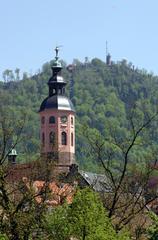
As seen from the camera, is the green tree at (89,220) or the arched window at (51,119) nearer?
the green tree at (89,220)

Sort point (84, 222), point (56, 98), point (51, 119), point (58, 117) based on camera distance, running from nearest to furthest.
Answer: point (84, 222)
point (56, 98)
point (58, 117)
point (51, 119)

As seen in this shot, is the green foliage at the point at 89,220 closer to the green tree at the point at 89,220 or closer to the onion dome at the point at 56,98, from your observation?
the green tree at the point at 89,220

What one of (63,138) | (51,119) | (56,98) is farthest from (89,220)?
(51,119)

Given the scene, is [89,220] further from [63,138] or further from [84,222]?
[63,138]

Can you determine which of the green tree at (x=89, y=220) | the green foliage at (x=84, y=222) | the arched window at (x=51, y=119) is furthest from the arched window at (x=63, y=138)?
the green tree at (x=89, y=220)

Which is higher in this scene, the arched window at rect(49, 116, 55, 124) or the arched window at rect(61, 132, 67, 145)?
the arched window at rect(49, 116, 55, 124)

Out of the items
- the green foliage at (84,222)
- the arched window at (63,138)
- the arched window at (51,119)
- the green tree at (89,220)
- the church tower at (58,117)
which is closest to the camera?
the green tree at (89,220)

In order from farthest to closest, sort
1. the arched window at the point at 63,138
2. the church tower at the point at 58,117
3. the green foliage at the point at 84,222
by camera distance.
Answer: the arched window at the point at 63,138 → the church tower at the point at 58,117 → the green foliage at the point at 84,222

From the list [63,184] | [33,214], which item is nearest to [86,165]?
[63,184]

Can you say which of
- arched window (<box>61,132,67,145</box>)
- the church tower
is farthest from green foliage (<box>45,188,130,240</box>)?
arched window (<box>61,132,67,145</box>)

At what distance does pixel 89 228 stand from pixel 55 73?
72.8m

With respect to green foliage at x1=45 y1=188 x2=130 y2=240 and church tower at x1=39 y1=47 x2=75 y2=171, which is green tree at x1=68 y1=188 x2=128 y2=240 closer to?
green foliage at x1=45 y1=188 x2=130 y2=240

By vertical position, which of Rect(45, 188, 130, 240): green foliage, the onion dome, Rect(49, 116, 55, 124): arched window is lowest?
Rect(45, 188, 130, 240): green foliage

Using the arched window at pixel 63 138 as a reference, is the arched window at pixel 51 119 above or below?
above
